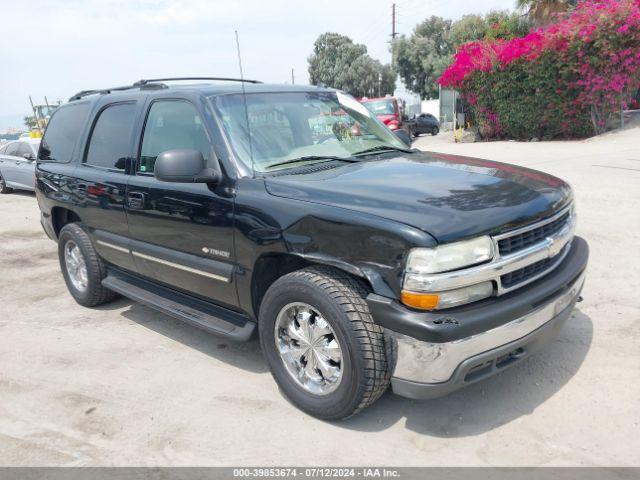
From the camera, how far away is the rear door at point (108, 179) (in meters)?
4.29

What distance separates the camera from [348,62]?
5325 cm

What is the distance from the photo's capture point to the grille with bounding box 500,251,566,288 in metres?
2.79

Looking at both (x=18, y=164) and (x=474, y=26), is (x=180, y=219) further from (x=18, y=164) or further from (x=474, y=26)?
(x=474, y=26)

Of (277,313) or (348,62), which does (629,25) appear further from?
(348,62)

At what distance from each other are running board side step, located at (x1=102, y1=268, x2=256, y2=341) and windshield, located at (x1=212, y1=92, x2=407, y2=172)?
1.03 m

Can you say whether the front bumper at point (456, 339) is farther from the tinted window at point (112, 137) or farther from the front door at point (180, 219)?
the tinted window at point (112, 137)

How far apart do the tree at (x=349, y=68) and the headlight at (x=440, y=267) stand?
5101cm

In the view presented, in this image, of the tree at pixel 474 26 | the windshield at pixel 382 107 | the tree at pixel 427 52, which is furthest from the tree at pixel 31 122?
the tree at pixel 427 52

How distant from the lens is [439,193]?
295 cm

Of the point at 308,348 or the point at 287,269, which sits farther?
the point at 287,269

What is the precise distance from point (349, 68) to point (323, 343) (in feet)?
172

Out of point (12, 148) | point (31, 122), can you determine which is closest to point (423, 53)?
point (31, 122)

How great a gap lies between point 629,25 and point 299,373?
52.7 ft

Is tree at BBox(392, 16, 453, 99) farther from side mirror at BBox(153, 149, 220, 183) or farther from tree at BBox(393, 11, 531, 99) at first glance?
side mirror at BBox(153, 149, 220, 183)
